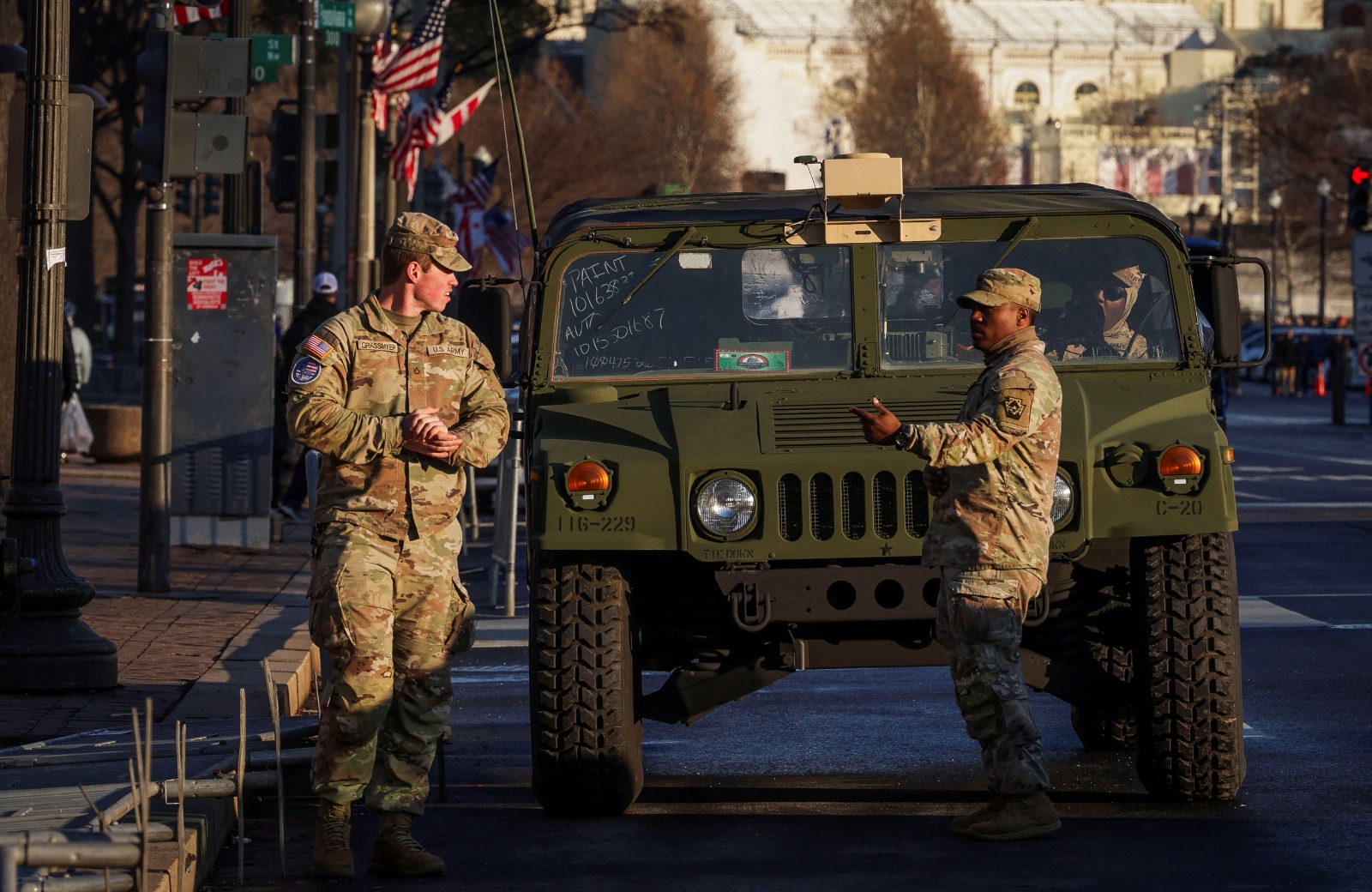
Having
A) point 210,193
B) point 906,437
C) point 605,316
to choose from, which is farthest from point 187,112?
point 210,193

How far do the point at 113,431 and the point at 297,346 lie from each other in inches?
359

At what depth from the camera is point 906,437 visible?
22.9 feet

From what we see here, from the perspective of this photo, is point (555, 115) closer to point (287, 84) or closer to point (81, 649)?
point (287, 84)

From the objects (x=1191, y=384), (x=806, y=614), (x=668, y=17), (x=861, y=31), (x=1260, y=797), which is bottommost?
(x=1260, y=797)

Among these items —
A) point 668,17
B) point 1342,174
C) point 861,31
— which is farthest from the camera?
point 861,31

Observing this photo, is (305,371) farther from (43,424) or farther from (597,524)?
(43,424)

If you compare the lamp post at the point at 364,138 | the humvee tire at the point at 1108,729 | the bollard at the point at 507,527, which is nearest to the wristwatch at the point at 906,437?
the humvee tire at the point at 1108,729

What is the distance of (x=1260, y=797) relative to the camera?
8.02 m

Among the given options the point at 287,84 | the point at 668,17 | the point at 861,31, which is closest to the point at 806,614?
the point at 668,17

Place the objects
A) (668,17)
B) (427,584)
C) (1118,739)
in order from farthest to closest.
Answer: (668,17), (1118,739), (427,584)

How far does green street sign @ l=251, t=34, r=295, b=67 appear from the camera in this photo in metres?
19.2

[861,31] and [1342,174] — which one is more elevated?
[861,31]

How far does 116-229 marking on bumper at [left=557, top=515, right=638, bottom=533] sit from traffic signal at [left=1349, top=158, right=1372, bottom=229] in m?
26.8

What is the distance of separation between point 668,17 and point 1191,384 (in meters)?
31.4
